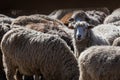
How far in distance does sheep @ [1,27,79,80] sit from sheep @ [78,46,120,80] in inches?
47.8

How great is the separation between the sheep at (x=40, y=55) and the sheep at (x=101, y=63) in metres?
1.21

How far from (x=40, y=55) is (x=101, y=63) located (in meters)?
1.90

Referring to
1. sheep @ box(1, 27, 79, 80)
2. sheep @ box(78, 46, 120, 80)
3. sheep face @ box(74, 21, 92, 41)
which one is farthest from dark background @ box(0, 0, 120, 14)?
sheep face @ box(74, 21, 92, 41)

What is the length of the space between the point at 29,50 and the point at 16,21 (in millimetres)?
3415

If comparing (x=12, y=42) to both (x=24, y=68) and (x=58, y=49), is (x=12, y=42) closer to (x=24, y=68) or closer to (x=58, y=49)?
(x=24, y=68)

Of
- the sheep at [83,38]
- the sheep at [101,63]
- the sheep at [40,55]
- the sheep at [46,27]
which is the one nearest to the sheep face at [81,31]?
the sheep at [83,38]

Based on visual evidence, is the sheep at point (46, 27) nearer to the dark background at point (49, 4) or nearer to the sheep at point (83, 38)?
the sheep at point (83, 38)

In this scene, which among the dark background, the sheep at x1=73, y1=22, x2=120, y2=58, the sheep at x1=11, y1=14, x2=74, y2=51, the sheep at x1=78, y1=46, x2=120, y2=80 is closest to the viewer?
the dark background

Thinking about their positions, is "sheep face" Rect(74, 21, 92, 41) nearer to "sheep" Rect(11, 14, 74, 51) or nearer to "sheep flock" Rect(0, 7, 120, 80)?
"sheep flock" Rect(0, 7, 120, 80)

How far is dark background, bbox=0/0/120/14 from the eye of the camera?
Result: 94 cm

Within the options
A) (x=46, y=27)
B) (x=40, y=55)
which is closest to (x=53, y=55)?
(x=40, y=55)

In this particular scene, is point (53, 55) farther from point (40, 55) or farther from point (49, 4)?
point (49, 4)

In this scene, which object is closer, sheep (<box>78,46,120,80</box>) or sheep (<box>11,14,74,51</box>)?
sheep (<box>78,46,120,80</box>)

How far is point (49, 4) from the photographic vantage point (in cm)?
97
